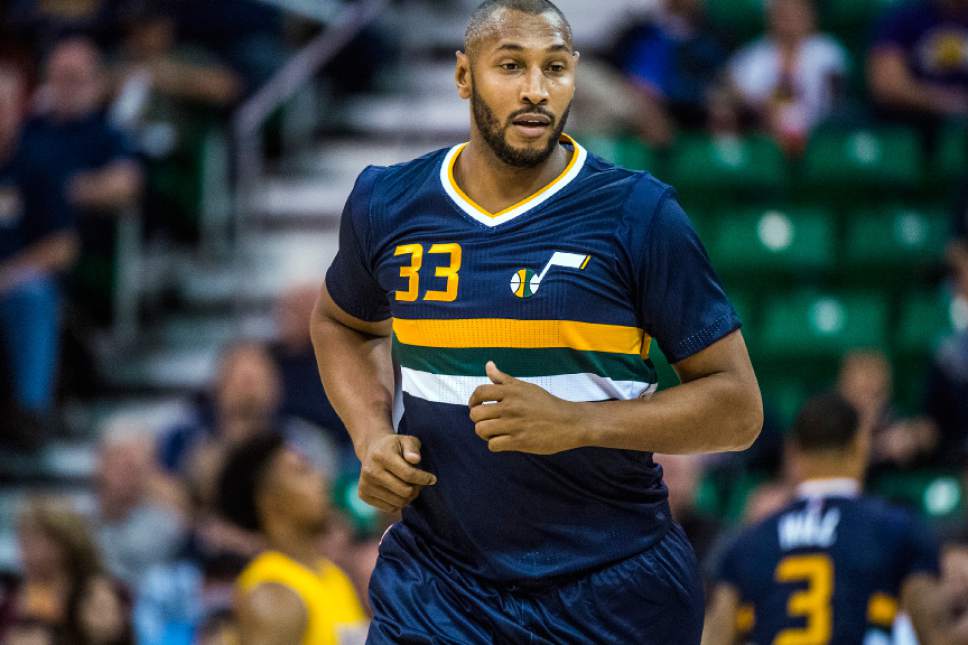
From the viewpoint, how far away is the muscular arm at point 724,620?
5715 mm

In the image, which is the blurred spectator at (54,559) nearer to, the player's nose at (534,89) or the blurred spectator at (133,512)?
the blurred spectator at (133,512)

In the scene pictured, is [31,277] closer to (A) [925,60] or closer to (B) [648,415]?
(A) [925,60]

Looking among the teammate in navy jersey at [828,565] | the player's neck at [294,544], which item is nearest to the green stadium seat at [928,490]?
the teammate in navy jersey at [828,565]

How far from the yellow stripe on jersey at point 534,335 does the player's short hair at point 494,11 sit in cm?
64

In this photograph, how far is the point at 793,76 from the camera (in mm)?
10148

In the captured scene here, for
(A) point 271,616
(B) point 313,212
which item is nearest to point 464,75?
(A) point 271,616

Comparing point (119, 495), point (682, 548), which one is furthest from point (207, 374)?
point (682, 548)

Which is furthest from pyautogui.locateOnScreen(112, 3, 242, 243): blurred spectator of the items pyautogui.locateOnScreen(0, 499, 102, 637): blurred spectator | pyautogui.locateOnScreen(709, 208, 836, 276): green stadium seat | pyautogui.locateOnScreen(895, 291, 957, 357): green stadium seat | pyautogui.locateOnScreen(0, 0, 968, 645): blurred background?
pyautogui.locateOnScreen(895, 291, 957, 357): green stadium seat

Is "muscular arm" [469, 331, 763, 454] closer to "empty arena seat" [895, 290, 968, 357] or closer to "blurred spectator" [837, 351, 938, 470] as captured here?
"blurred spectator" [837, 351, 938, 470]

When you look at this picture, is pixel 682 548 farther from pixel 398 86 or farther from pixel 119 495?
pixel 398 86

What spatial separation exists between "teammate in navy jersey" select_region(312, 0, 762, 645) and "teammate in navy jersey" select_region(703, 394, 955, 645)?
1915 millimetres

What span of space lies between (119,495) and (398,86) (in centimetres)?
446

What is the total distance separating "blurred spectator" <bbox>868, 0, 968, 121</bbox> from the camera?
32.9 feet

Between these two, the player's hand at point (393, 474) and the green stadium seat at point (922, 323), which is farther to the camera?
the green stadium seat at point (922, 323)
